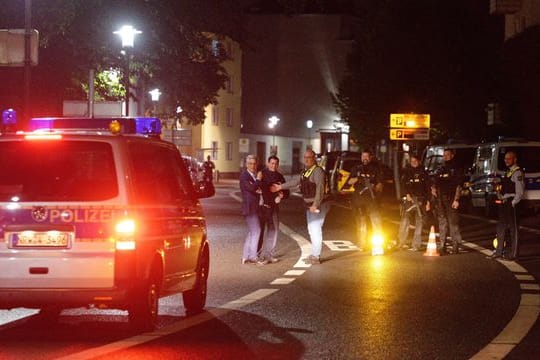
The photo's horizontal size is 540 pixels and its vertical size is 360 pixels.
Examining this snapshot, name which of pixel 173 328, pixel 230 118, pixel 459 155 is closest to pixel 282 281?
pixel 173 328

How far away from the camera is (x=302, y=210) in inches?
1422

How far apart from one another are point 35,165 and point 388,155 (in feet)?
221

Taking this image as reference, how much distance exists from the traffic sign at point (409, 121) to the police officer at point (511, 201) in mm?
25857

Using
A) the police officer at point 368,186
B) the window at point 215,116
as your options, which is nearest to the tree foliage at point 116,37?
the police officer at point 368,186

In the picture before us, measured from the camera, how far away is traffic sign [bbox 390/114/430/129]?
1763 inches

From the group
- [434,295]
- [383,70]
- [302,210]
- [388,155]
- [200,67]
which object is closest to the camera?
[434,295]

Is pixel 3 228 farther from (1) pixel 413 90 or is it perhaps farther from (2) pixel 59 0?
(1) pixel 413 90

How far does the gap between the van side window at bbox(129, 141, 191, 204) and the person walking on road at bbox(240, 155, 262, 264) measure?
594 cm

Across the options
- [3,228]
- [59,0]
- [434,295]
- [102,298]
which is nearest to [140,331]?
[102,298]

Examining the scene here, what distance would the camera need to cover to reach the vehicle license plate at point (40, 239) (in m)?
9.62

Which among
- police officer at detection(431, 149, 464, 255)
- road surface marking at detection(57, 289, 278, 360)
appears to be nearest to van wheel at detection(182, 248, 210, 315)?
road surface marking at detection(57, 289, 278, 360)

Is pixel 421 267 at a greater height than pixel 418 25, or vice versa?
pixel 418 25

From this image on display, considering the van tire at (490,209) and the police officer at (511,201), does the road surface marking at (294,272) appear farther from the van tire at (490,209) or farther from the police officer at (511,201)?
the van tire at (490,209)

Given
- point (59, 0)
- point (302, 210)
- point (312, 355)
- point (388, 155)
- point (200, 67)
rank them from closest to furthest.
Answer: point (312, 355)
point (59, 0)
point (302, 210)
point (200, 67)
point (388, 155)
